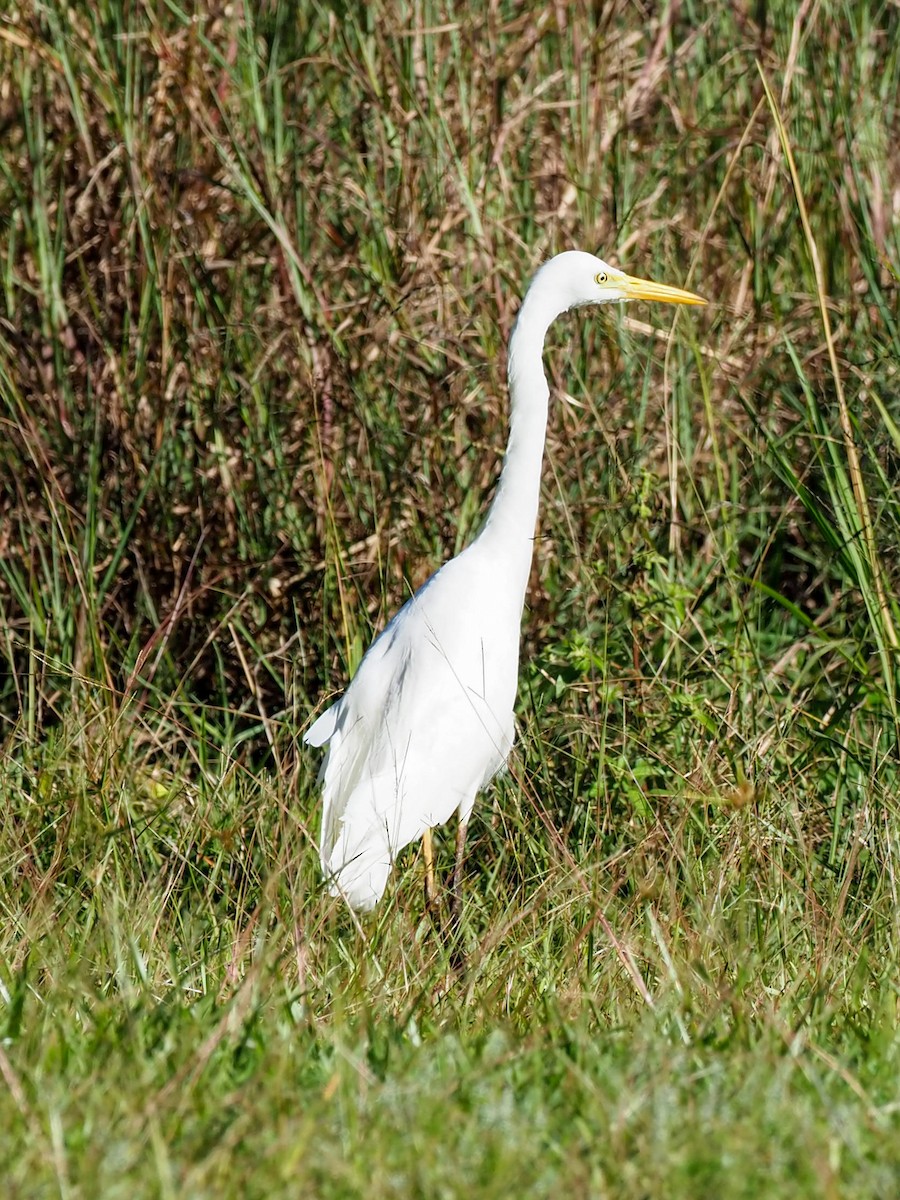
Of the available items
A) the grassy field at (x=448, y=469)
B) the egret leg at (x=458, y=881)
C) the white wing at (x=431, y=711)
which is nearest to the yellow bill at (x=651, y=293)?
the grassy field at (x=448, y=469)

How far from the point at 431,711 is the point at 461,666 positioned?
0.40 ft

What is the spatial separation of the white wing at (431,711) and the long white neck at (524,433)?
0.26 ft

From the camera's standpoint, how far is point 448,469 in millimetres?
4074

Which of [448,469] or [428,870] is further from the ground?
[448,469]

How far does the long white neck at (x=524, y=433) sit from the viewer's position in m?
3.31

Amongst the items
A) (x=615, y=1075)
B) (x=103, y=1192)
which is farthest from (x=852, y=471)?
(x=103, y=1192)

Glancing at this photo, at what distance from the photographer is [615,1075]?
186 cm

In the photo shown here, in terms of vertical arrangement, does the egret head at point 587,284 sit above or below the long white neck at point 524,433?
above

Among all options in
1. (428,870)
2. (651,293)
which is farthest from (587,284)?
(428,870)

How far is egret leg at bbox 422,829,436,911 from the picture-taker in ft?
10.2

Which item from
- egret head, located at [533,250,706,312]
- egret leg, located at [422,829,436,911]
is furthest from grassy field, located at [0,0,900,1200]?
egret head, located at [533,250,706,312]

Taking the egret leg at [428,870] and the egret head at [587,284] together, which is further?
the egret head at [587,284]

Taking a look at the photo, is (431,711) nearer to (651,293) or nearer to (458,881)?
(458,881)

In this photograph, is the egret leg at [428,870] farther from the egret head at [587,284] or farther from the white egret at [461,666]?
the egret head at [587,284]
